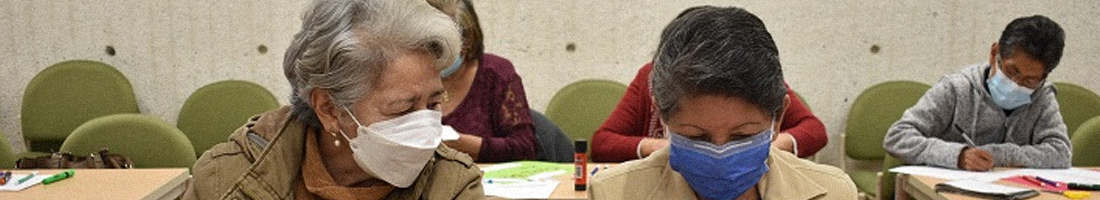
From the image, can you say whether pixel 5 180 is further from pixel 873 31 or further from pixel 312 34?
pixel 873 31

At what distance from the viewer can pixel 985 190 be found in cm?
320

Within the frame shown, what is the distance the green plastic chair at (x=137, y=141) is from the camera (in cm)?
395

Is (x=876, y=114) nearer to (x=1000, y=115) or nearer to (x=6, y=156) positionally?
(x=1000, y=115)

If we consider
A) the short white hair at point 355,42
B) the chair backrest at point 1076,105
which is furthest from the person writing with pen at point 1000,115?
the short white hair at point 355,42

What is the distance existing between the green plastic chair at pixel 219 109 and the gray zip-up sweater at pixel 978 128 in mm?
2972

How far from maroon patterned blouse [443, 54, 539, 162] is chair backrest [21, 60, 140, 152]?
261cm

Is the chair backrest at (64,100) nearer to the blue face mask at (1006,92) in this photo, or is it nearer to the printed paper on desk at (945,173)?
the printed paper on desk at (945,173)

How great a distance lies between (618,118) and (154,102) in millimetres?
3052

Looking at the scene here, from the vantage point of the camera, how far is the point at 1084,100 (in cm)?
523

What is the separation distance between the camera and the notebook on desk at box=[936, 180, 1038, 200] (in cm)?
316

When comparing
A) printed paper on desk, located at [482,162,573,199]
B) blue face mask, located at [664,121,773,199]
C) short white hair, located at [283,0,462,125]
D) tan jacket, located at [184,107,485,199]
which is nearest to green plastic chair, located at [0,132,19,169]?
printed paper on desk, located at [482,162,573,199]

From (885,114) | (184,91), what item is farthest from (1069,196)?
(184,91)

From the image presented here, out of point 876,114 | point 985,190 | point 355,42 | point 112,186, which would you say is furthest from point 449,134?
point 876,114

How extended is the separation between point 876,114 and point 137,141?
3.39 metres
